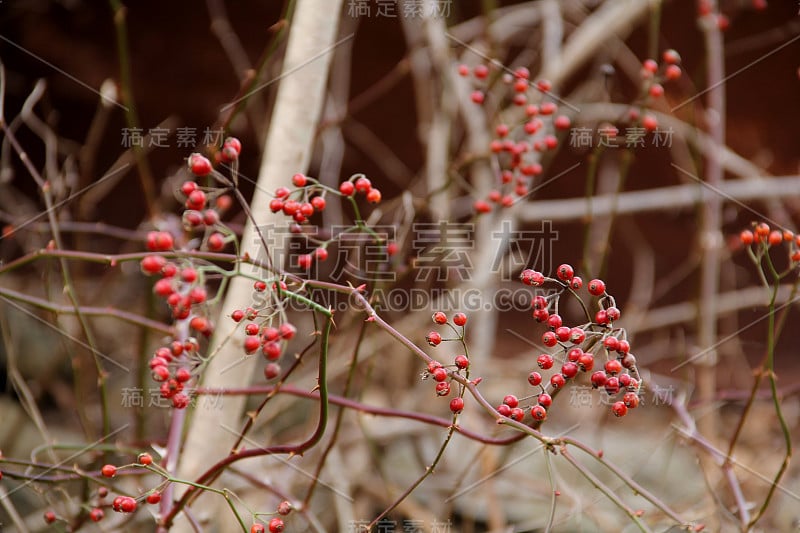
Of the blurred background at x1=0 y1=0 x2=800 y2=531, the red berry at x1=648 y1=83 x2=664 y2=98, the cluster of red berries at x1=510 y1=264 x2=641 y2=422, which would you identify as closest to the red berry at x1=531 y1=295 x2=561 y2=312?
the cluster of red berries at x1=510 y1=264 x2=641 y2=422

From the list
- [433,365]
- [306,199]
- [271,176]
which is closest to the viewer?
[433,365]

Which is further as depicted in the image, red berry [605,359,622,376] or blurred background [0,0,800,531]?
blurred background [0,0,800,531]

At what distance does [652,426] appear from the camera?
2102 mm

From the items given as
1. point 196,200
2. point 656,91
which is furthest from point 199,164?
point 656,91

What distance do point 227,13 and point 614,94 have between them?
1225mm

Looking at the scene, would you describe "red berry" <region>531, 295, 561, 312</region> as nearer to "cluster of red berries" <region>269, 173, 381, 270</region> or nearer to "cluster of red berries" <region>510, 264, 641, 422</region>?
"cluster of red berries" <region>510, 264, 641, 422</region>

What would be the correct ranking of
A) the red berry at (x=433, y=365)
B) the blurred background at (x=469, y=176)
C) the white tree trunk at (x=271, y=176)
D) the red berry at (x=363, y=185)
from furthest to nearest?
the blurred background at (x=469, y=176) → the white tree trunk at (x=271, y=176) → the red berry at (x=363, y=185) → the red berry at (x=433, y=365)

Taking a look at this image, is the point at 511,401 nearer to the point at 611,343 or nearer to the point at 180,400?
the point at 611,343

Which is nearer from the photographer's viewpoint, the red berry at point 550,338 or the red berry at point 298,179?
the red berry at point 550,338

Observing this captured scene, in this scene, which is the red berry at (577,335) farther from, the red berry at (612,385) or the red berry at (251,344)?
the red berry at (251,344)

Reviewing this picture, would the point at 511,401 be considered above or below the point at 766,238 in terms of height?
below

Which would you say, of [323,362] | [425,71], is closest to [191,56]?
[425,71]

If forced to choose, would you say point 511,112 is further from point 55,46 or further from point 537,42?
point 55,46

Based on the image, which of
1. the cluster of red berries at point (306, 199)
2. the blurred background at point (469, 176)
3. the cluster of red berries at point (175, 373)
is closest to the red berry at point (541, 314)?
the cluster of red berries at point (306, 199)
